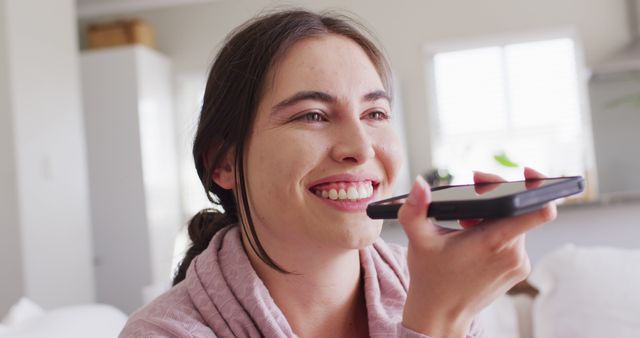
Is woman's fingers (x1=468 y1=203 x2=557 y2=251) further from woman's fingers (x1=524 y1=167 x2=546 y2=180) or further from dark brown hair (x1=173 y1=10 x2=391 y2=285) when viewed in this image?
dark brown hair (x1=173 y1=10 x2=391 y2=285)

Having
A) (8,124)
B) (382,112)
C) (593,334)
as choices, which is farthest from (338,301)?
(8,124)

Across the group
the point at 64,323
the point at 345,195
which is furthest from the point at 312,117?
the point at 64,323

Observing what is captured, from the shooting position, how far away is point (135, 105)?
521 cm

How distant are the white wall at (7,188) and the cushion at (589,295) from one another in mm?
2591

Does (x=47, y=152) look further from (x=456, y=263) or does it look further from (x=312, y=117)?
(x=456, y=263)

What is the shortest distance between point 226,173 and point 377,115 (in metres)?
0.27

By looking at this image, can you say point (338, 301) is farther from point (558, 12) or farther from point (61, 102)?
point (558, 12)

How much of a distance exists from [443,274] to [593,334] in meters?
1.27

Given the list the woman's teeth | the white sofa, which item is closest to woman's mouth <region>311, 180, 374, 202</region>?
the woman's teeth

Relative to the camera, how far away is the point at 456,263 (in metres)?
0.74

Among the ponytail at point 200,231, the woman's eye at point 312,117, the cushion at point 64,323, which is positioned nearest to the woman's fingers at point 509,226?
the woman's eye at point 312,117

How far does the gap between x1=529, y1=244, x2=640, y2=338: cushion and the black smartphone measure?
1.20 m

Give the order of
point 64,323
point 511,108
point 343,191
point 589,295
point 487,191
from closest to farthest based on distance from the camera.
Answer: point 487,191, point 343,191, point 64,323, point 589,295, point 511,108

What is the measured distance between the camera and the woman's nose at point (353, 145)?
917 millimetres
